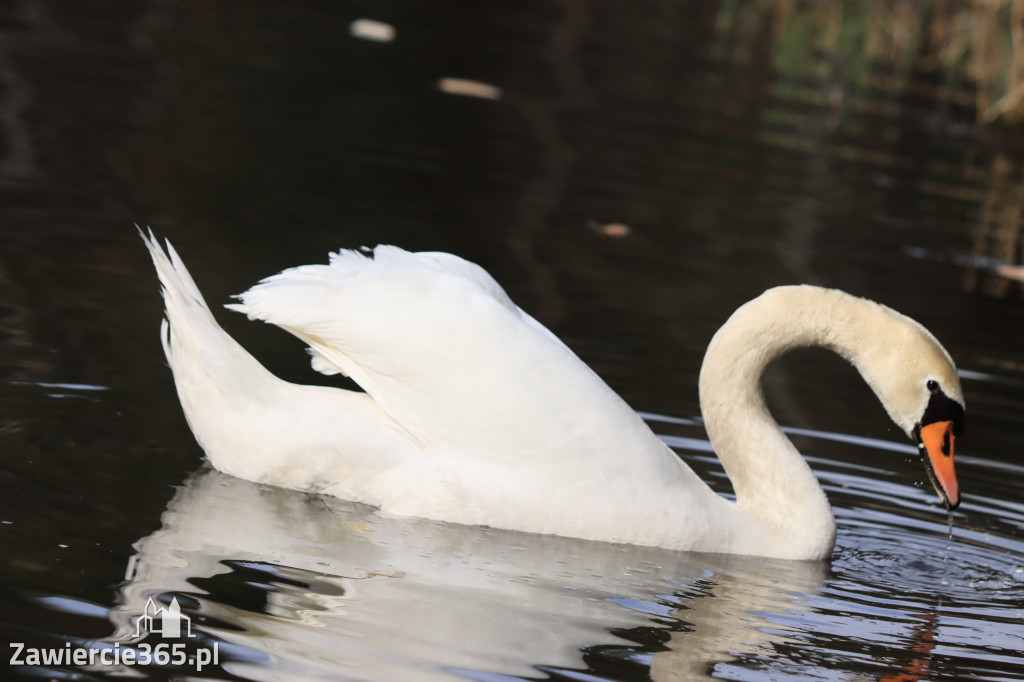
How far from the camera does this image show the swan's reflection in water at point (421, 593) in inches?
154

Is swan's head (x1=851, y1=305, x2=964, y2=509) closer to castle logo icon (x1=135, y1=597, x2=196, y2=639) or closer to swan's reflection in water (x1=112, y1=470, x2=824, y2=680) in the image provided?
swan's reflection in water (x1=112, y1=470, x2=824, y2=680)

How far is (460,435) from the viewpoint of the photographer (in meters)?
4.91

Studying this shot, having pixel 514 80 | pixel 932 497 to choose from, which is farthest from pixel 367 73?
pixel 932 497

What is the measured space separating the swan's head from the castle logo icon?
101 inches

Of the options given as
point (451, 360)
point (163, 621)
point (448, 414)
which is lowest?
point (163, 621)

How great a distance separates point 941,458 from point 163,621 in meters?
2.70

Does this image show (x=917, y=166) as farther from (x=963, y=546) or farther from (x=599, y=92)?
(x=963, y=546)

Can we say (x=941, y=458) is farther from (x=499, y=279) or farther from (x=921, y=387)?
(x=499, y=279)

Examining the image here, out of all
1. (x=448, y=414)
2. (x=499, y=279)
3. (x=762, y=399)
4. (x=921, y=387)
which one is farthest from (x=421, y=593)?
(x=499, y=279)

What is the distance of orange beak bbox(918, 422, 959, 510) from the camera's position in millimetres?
5242

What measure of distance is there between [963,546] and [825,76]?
15444 mm

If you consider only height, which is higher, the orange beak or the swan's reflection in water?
the orange beak

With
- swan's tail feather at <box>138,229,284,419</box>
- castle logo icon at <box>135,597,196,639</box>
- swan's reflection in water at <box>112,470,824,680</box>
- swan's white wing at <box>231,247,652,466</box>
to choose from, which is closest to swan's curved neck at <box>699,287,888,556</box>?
swan's reflection in water at <box>112,470,824,680</box>

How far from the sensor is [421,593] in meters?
4.38
